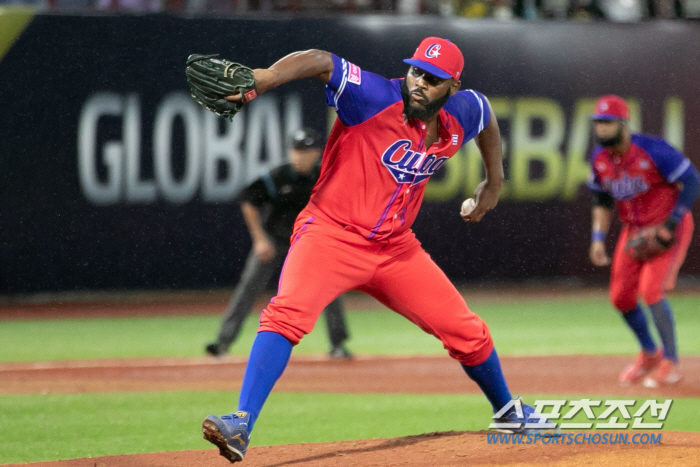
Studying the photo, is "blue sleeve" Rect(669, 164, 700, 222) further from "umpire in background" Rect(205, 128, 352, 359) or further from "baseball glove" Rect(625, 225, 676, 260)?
"umpire in background" Rect(205, 128, 352, 359)

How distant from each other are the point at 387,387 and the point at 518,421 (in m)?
2.73

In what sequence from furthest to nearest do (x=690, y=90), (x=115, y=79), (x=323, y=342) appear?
(x=690, y=90) < (x=115, y=79) < (x=323, y=342)

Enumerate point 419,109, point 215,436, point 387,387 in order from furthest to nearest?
point 387,387 → point 419,109 → point 215,436

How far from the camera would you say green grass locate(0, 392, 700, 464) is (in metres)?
5.70

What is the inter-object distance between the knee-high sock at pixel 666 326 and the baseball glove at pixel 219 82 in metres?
4.97

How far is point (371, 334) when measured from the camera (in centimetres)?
1125

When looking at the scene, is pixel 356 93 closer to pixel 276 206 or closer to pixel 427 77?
pixel 427 77

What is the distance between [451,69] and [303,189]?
Result: 4838 mm

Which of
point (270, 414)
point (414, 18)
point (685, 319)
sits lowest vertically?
point (685, 319)

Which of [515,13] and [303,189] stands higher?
[515,13]

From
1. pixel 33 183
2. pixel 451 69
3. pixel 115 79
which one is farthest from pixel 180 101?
pixel 451 69

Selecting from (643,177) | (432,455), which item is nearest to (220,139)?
(643,177)

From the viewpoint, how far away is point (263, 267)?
9352 mm

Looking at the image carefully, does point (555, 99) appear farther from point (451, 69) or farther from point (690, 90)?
point (451, 69)
